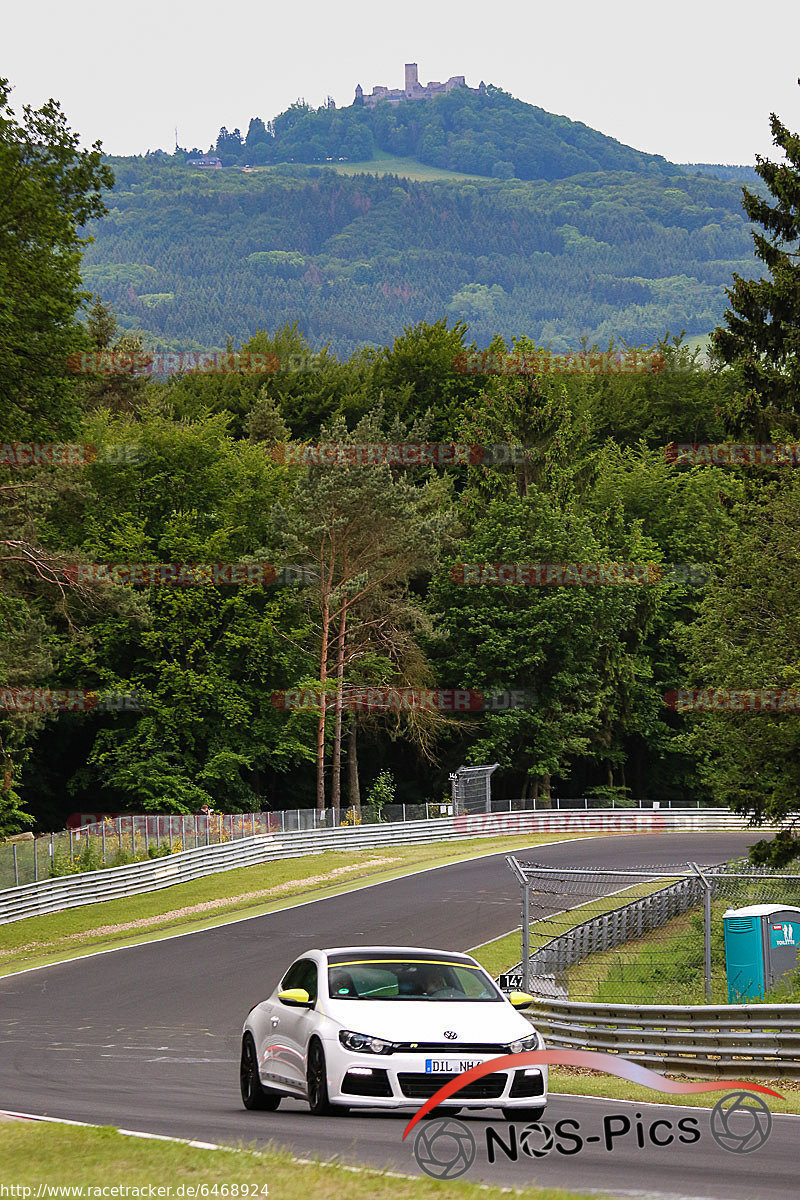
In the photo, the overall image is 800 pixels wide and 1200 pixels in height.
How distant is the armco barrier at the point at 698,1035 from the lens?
1531 cm

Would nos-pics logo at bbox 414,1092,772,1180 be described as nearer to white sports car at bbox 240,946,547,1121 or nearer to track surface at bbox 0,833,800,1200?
track surface at bbox 0,833,800,1200

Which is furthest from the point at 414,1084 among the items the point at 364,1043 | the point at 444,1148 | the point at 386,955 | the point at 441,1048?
the point at 386,955

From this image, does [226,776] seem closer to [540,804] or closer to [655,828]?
[540,804]

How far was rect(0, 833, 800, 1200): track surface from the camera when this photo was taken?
966cm

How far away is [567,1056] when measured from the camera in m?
11.2

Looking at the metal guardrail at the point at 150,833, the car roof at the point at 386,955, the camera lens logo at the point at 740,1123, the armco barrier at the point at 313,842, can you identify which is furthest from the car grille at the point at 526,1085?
the metal guardrail at the point at 150,833

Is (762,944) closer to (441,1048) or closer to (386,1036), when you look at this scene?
(441,1048)

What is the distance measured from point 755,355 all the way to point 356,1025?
28.9m

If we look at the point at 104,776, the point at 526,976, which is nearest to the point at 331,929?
the point at 526,976

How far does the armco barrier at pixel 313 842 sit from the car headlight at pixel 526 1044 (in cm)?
A: 2841

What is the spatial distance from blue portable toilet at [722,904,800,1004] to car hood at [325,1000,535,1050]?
28.6 feet

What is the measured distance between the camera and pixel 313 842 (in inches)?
2092

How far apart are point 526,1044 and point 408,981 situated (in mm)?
1333

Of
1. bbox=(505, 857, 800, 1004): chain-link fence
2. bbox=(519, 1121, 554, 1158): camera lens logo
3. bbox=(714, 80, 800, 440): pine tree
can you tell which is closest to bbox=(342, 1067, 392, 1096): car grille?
bbox=(519, 1121, 554, 1158): camera lens logo
